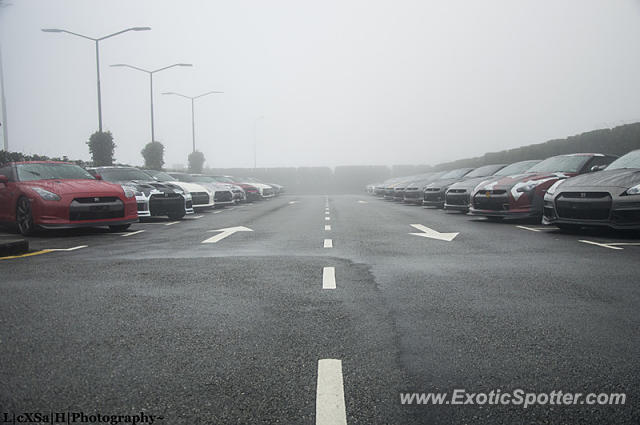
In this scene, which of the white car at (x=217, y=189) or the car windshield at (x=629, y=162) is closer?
the car windshield at (x=629, y=162)

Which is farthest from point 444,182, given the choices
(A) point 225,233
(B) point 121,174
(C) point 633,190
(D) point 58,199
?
(D) point 58,199

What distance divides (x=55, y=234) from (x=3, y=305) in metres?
7.09

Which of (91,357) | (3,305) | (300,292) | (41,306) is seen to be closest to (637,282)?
(300,292)

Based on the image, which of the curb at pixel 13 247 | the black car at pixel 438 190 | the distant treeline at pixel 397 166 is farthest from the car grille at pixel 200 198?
the curb at pixel 13 247

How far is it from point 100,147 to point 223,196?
908cm

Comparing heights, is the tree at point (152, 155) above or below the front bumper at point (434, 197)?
above

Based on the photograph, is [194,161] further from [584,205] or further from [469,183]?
[584,205]

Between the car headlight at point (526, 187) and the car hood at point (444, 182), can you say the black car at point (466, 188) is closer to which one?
the car headlight at point (526, 187)

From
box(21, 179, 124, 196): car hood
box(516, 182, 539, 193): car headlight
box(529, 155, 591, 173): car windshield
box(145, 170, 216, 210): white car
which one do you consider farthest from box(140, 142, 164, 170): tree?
box(516, 182, 539, 193): car headlight

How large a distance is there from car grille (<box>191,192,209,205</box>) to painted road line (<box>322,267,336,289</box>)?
1212 cm

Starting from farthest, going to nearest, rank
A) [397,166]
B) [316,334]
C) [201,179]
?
[397,166] < [201,179] < [316,334]

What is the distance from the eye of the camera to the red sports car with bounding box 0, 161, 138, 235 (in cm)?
980

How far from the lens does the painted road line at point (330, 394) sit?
228cm

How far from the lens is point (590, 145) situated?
22.2 meters
